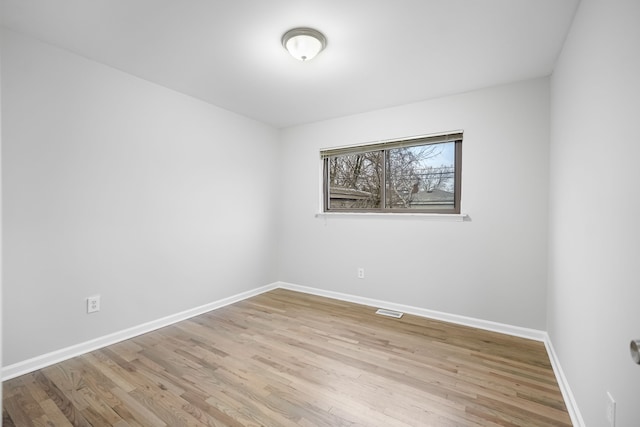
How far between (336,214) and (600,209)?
2656 mm

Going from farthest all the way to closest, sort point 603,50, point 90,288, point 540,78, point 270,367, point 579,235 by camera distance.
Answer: point 540,78, point 90,288, point 270,367, point 579,235, point 603,50

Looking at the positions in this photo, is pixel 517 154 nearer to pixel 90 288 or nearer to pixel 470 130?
pixel 470 130

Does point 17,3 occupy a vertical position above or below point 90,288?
above

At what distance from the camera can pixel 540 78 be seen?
8.39 feet

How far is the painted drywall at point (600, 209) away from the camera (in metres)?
1.03

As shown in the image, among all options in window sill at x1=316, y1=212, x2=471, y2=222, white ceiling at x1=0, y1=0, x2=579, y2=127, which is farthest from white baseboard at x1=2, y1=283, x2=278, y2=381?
white ceiling at x1=0, y1=0, x2=579, y2=127

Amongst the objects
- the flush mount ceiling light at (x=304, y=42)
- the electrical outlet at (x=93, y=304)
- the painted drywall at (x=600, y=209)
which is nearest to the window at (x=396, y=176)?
the painted drywall at (x=600, y=209)

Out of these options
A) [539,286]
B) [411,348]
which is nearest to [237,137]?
[411,348]

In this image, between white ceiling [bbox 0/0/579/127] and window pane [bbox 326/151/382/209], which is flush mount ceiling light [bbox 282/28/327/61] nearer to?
white ceiling [bbox 0/0/579/127]

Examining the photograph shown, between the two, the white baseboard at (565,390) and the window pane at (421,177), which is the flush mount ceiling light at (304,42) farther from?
the white baseboard at (565,390)

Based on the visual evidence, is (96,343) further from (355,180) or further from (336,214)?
(355,180)

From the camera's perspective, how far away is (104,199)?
95.5 inches

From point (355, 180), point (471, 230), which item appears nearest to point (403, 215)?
point (471, 230)

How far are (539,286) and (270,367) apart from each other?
2.41m
